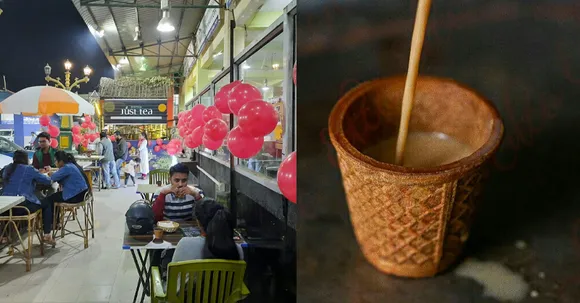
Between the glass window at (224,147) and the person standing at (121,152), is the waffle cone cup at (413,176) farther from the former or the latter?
the person standing at (121,152)

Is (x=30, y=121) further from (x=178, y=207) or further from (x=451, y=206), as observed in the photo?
(x=451, y=206)

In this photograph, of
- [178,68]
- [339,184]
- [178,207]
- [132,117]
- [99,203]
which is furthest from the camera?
[178,68]

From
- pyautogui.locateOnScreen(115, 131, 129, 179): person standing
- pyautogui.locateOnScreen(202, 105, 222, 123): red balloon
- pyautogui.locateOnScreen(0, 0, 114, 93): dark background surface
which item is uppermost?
pyautogui.locateOnScreen(0, 0, 114, 93): dark background surface

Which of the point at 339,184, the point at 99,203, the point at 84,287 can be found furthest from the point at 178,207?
the point at 99,203

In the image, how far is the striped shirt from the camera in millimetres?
3217

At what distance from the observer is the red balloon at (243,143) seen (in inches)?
87.1

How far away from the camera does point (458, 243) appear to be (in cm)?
52

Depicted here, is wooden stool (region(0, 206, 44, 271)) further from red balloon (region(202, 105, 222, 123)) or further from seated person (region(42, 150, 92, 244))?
red balloon (region(202, 105, 222, 123))

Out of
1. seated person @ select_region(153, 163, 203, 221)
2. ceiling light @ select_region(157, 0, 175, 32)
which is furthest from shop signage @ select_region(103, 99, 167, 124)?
seated person @ select_region(153, 163, 203, 221)

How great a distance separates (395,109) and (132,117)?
982 centimetres

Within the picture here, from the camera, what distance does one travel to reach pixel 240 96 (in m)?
2.54

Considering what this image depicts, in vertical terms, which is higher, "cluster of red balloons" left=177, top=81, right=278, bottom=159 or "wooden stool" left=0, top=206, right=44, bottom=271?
"cluster of red balloons" left=177, top=81, right=278, bottom=159

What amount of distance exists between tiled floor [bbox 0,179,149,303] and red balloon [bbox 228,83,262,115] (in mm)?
1922

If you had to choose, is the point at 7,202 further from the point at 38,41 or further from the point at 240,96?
→ the point at 38,41
